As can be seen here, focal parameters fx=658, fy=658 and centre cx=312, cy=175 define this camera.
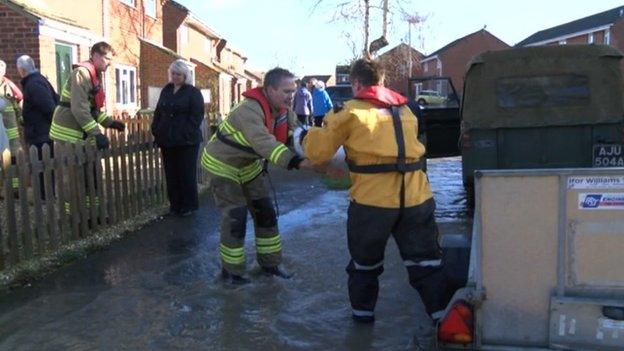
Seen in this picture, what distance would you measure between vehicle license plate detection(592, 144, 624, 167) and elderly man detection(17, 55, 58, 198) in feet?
21.1

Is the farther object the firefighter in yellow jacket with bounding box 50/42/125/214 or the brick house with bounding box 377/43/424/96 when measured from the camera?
the brick house with bounding box 377/43/424/96

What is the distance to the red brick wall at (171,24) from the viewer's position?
30078 millimetres

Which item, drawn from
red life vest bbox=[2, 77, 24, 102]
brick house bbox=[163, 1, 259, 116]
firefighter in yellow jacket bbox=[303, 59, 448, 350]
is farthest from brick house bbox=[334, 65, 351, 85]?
brick house bbox=[163, 1, 259, 116]

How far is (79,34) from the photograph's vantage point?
1452cm

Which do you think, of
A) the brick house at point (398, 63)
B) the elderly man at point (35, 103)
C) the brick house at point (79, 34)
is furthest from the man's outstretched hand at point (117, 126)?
the brick house at point (398, 63)

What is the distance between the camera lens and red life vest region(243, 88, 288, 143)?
5066mm

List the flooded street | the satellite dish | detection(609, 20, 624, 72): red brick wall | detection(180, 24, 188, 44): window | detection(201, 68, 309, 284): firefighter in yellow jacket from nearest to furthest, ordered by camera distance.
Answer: the flooded street → detection(201, 68, 309, 284): firefighter in yellow jacket → the satellite dish → detection(180, 24, 188, 44): window → detection(609, 20, 624, 72): red brick wall

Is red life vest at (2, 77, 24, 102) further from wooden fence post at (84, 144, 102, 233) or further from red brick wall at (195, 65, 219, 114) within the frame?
red brick wall at (195, 65, 219, 114)

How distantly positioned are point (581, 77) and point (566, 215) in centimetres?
602

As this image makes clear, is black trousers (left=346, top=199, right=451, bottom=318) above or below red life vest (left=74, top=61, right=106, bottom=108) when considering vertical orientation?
below

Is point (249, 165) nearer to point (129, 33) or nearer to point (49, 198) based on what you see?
point (49, 198)

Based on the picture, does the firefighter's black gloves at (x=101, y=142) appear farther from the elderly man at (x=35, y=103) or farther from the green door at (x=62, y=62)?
the green door at (x=62, y=62)

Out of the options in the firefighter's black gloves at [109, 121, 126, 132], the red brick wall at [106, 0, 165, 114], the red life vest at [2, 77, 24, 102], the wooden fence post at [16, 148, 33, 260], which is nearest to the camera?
the wooden fence post at [16, 148, 33, 260]

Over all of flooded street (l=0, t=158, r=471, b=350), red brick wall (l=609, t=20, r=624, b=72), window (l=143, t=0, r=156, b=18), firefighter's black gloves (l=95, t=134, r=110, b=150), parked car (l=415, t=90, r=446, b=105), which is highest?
red brick wall (l=609, t=20, r=624, b=72)
